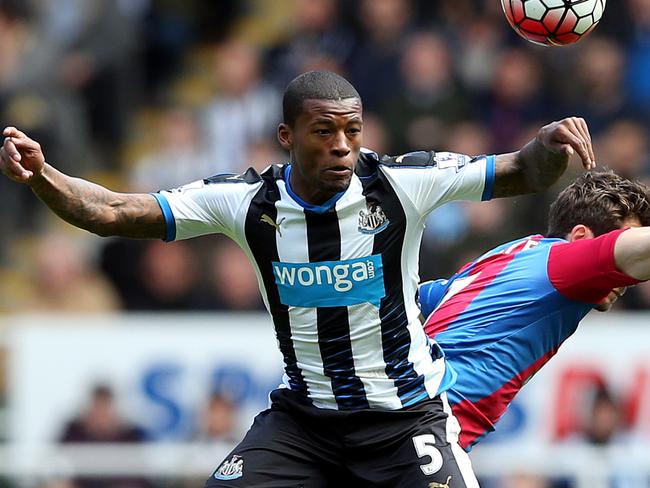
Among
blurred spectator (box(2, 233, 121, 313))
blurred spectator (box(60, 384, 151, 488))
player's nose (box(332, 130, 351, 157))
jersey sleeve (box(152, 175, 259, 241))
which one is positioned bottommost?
blurred spectator (box(60, 384, 151, 488))

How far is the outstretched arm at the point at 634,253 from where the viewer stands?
5.44 m

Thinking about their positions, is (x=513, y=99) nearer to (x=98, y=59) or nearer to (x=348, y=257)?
(x=98, y=59)

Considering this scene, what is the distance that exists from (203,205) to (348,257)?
25.0 inches

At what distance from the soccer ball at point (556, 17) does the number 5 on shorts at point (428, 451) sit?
190 centimetres

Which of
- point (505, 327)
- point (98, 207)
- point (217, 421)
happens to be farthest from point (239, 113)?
point (98, 207)

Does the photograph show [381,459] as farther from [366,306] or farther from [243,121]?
[243,121]

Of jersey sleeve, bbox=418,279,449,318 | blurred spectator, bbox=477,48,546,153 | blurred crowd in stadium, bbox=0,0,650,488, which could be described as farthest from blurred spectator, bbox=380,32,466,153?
jersey sleeve, bbox=418,279,449,318

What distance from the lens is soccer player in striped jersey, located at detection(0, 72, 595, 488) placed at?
5699mm

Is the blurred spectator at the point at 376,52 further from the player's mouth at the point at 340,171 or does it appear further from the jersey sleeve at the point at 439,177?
the player's mouth at the point at 340,171

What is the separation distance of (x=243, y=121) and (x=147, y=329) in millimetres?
2687

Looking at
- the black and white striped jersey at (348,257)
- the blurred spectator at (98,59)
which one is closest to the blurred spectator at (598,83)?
the blurred spectator at (98,59)

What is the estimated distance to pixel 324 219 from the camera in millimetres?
5781

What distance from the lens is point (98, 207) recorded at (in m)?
5.71

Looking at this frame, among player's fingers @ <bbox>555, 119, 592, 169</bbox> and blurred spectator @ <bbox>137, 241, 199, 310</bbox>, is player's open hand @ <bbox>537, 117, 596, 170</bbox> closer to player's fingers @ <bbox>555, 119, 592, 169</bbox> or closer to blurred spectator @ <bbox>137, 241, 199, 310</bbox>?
player's fingers @ <bbox>555, 119, 592, 169</bbox>
